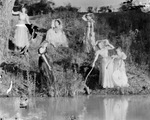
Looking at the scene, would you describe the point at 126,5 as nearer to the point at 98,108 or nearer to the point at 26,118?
the point at 98,108

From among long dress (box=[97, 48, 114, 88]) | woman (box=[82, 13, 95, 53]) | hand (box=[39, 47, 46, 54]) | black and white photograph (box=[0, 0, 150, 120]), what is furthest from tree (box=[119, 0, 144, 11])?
hand (box=[39, 47, 46, 54])

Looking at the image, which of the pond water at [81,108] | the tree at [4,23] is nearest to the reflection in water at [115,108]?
the pond water at [81,108]

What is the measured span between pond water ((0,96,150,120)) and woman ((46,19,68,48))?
7.06 feet

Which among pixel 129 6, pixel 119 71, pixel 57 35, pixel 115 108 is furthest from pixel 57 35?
pixel 115 108

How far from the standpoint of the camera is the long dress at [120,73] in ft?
26.0

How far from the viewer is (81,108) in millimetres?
6176

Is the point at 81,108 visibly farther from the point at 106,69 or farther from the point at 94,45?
the point at 94,45

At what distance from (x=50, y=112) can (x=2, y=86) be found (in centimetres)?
239

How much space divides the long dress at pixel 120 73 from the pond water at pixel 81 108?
1.71 feet

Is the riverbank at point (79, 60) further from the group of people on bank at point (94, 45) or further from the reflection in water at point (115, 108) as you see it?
the reflection in water at point (115, 108)

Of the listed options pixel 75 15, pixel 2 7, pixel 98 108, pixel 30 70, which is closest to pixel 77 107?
pixel 98 108

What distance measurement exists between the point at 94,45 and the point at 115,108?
328cm

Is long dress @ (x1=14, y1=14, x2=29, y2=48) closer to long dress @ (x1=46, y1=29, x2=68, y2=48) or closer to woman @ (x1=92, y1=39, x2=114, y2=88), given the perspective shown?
long dress @ (x1=46, y1=29, x2=68, y2=48)

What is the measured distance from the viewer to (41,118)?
17.3 ft
